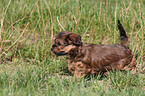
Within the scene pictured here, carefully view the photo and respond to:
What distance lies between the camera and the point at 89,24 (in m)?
5.49

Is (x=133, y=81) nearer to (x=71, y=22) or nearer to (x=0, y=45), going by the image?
(x=71, y=22)

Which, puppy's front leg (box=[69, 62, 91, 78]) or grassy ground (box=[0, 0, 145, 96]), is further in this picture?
puppy's front leg (box=[69, 62, 91, 78])

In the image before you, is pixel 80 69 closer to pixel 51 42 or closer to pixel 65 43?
pixel 65 43

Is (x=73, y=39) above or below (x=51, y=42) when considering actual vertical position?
above

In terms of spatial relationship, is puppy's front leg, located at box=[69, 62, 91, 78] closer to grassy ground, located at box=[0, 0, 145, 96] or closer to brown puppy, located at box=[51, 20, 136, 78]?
brown puppy, located at box=[51, 20, 136, 78]

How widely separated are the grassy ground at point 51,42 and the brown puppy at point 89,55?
238mm

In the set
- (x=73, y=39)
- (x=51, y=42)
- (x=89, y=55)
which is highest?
(x=73, y=39)

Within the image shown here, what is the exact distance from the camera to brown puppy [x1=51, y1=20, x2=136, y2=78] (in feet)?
13.1

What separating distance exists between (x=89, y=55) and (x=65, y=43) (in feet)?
1.89

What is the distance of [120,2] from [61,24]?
2385mm

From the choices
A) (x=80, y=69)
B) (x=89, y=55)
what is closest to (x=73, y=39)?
(x=89, y=55)

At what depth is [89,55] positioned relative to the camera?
13.5 ft

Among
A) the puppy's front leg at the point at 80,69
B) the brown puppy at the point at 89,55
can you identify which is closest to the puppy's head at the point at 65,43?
the brown puppy at the point at 89,55

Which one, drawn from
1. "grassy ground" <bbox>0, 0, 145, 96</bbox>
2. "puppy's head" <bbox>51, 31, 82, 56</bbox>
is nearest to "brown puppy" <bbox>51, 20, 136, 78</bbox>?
"puppy's head" <bbox>51, 31, 82, 56</bbox>
